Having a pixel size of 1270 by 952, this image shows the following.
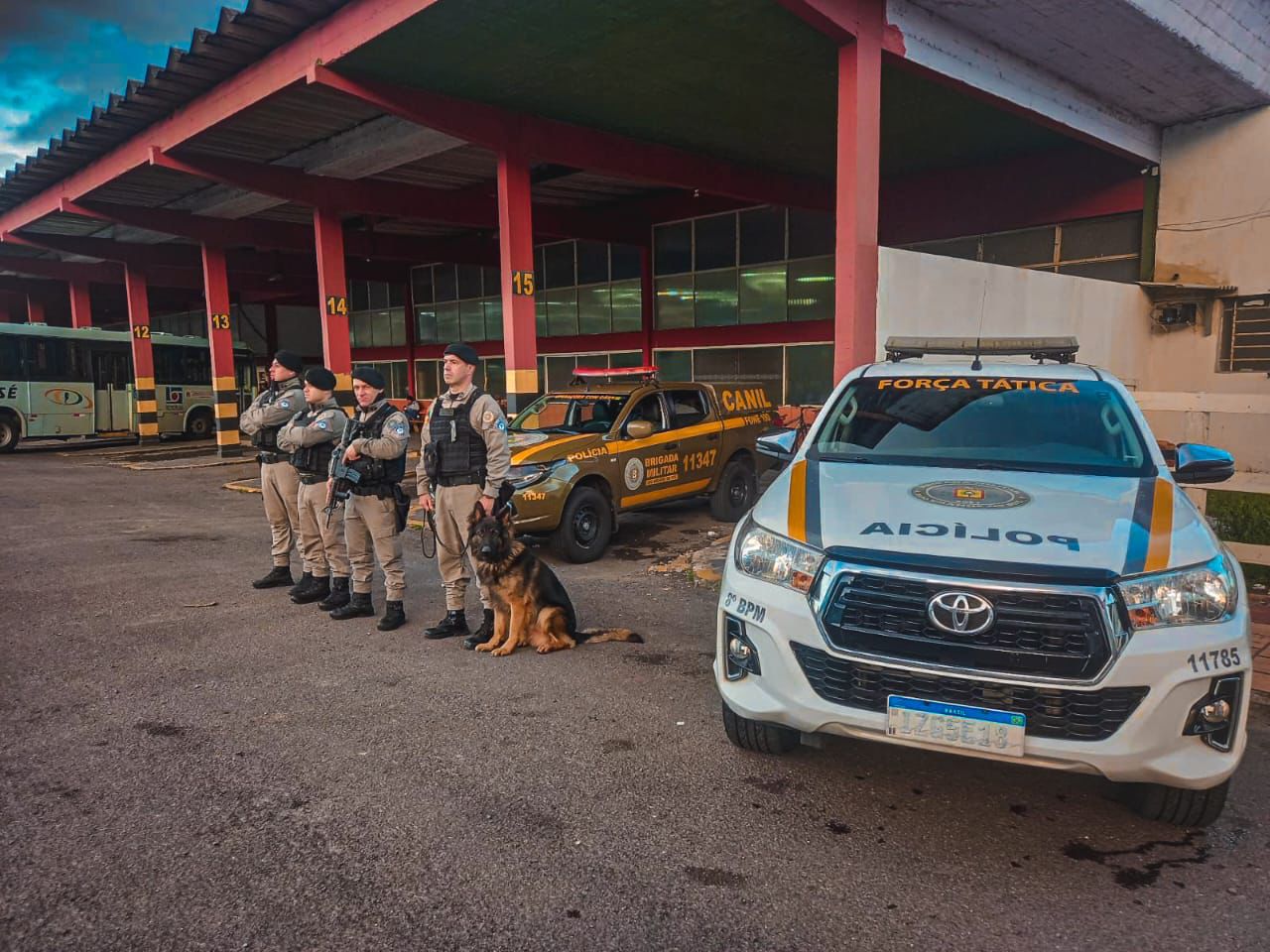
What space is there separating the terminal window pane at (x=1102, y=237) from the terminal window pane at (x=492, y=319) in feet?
48.1

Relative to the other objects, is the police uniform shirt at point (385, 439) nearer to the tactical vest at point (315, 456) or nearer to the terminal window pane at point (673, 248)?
the tactical vest at point (315, 456)

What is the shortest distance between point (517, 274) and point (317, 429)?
20.6ft

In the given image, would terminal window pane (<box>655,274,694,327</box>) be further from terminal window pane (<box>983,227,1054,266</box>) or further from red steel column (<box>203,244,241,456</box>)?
red steel column (<box>203,244,241,456</box>)

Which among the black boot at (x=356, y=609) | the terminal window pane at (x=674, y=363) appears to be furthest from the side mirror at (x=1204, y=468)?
the terminal window pane at (x=674, y=363)

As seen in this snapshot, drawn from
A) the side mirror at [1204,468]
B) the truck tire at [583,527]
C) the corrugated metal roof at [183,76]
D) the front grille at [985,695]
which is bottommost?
the truck tire at [583,527]

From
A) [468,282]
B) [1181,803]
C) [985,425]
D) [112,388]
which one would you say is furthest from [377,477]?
[112,388]

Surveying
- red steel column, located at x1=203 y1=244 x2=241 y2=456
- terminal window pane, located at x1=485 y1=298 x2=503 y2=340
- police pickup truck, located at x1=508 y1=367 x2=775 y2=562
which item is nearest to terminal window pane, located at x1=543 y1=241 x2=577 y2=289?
terminal window pane, located at x1=485 y1=298 x2=503 y2=340

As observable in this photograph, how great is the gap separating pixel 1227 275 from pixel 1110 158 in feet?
8.65

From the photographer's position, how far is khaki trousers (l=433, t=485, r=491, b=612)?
17.7 feet

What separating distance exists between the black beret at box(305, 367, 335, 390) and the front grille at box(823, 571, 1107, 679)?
4451 millimetres

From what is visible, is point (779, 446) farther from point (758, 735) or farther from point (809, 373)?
point (809, 373)

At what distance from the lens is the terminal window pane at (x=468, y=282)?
23.9 m

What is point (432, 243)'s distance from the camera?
21922 millimetres

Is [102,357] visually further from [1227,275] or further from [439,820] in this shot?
[1227,275]
